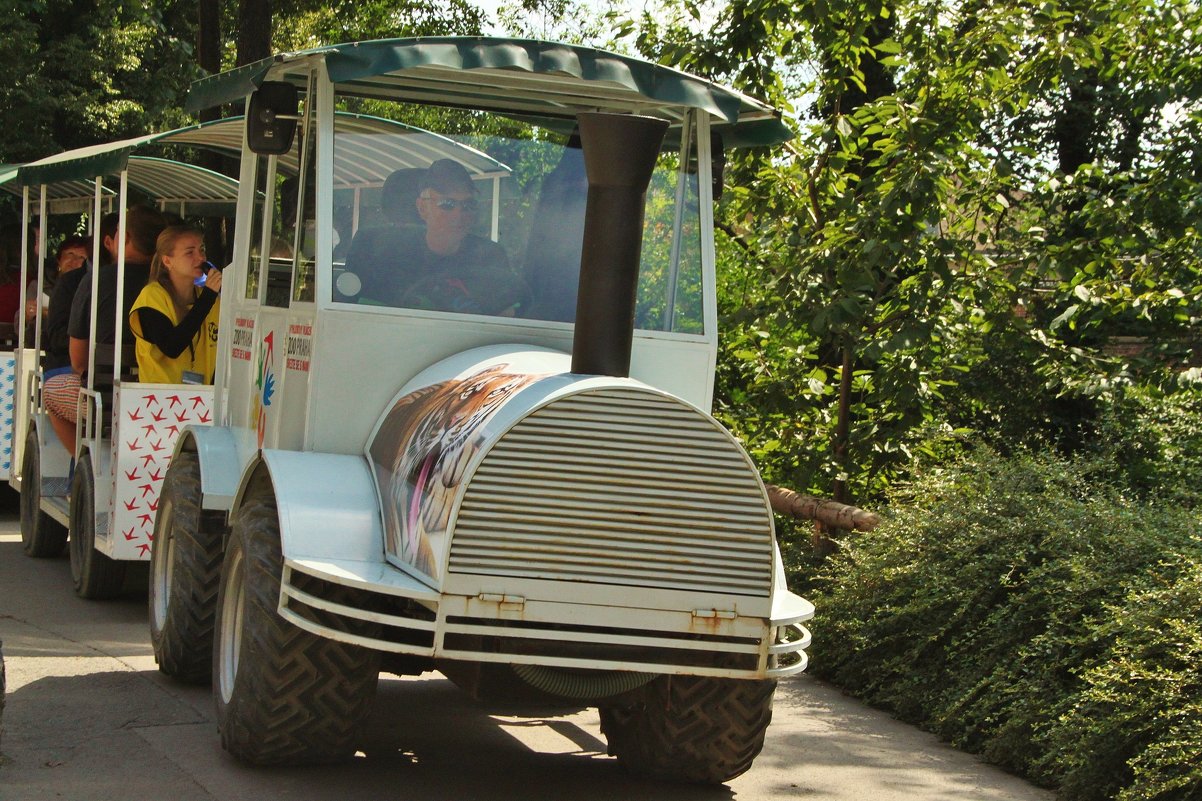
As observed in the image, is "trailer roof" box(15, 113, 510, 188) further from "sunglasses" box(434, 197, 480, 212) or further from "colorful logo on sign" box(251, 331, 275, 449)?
"colorful logo on sign" box(251, 331, 275, 449)

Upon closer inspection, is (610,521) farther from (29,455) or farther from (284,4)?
(284,4)

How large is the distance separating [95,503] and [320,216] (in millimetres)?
3823

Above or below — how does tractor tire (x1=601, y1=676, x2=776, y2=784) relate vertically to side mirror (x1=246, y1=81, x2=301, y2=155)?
below

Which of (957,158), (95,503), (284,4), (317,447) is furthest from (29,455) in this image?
(284,4)

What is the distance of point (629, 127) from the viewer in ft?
16.5

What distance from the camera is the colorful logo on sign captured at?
6320mm

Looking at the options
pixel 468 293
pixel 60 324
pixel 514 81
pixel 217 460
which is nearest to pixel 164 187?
pixel 60 324

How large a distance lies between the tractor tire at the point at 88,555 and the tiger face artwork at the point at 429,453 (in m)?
4.01

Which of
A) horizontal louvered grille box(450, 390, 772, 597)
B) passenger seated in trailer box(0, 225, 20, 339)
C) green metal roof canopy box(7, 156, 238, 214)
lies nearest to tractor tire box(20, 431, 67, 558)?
green metal roof canopy box(7, 156, 238, 214)

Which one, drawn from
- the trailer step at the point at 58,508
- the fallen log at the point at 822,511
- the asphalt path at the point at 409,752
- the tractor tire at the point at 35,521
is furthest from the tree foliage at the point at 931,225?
the tractor tire at the point at 35,521

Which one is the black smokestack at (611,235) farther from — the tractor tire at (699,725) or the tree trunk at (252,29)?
the tree trunk at (252,29)

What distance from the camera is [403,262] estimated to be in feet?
19.0

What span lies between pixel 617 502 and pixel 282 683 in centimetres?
129

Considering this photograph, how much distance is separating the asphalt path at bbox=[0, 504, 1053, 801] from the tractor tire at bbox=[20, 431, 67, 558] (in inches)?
116
